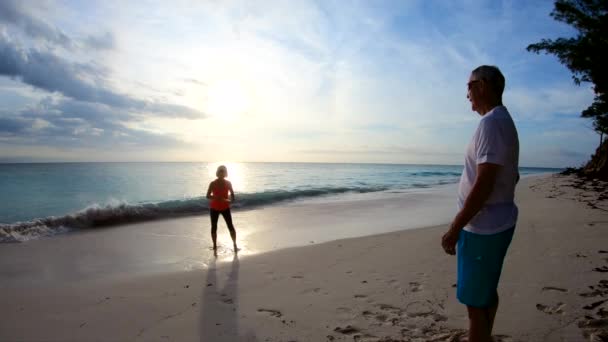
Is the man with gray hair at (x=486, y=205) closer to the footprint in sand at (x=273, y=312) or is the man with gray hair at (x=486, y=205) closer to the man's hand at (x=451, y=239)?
the man's hand at (x=451, y=239)

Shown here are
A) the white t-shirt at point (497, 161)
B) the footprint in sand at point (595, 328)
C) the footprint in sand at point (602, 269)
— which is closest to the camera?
the white t-shirt at point (497, 161)

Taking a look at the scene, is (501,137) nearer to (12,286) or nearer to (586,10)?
(12,286)

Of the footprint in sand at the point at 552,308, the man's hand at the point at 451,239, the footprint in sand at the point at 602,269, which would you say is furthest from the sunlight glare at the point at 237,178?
the man's hand at the point at 451,239

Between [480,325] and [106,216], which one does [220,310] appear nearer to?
[480,325]

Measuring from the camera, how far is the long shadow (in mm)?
3404

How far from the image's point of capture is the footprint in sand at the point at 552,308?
3.31m

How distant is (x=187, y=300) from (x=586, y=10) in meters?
11.5

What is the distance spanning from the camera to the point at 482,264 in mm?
2053

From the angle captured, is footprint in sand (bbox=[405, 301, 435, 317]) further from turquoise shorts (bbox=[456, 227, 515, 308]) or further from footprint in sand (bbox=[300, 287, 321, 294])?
turquoise shorts (bbox=[456, 227, 515, 308])

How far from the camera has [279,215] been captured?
14.0 m

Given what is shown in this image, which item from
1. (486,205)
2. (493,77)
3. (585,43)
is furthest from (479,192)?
(585,43)

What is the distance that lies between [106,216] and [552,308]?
1494 centimetres

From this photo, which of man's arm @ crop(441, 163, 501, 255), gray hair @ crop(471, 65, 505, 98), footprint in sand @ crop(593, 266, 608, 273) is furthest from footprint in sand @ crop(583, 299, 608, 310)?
gray hair @ crop(471, 65, 505, 98)

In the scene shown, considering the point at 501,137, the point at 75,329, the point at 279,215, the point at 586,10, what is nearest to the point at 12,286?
the point at 75,329
